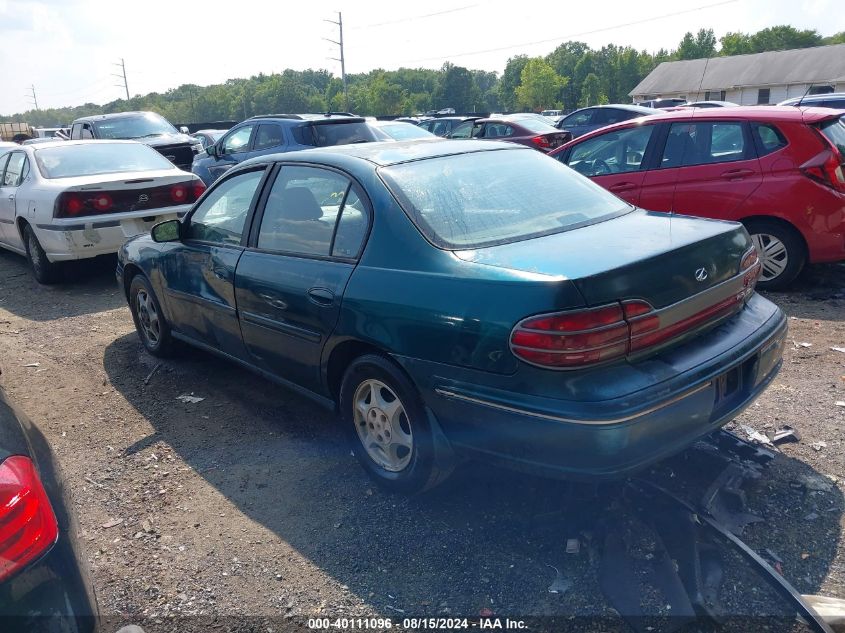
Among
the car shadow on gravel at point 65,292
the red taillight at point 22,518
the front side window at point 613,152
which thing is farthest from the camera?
the car shadow on gravel at point 65,292

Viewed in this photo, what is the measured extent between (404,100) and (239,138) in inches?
3459

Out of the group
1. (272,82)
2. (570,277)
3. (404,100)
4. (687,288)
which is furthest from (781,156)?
(272,82)

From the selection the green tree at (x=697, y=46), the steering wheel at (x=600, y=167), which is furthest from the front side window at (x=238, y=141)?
the green tree at (x=697, y=46)

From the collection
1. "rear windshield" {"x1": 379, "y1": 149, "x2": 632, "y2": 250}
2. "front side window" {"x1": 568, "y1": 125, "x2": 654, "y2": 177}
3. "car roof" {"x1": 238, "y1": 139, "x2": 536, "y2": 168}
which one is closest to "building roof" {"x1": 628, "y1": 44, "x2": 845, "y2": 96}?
"front side window" {"x1": 568, "y1": 125, "x2": 654, "y2": 177}

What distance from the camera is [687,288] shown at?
114 inches

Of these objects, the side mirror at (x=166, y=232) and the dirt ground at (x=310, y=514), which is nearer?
the dirt ground at (x=310, y=514)

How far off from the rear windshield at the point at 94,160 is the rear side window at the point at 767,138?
266 inches

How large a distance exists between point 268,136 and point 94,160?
3128 millimetres

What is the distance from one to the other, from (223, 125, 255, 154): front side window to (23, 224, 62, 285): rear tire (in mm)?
4119

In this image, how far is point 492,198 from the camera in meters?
3.50

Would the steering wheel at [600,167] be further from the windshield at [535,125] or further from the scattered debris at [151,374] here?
the windshield at [535,125]

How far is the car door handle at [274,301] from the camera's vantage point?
3.77m

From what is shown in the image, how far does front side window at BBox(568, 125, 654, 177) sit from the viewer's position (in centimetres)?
716

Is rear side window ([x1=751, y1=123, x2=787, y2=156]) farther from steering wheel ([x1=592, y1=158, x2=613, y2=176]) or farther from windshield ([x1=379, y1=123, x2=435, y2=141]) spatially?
windshield ([x1=379, y1=123, x2=435, y2=141])
